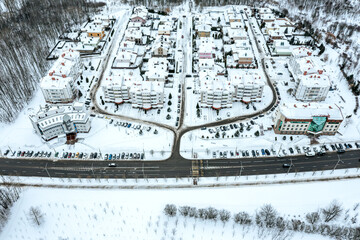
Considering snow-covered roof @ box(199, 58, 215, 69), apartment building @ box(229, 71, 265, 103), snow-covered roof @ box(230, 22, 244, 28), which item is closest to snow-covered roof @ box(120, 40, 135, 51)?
snow-covered roof @ box(199, 58, 215, 69)

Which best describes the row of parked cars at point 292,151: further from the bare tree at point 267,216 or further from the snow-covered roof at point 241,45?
the snow-covered roof at point 241,45

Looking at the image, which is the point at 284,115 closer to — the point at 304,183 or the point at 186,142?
the point at 304,183

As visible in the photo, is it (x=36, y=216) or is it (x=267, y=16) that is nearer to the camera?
(x=36, y=216)

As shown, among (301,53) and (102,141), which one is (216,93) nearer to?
(102,141)

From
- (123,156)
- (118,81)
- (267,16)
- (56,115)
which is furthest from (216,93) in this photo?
(267,16)

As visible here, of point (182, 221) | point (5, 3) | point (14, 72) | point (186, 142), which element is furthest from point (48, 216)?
point (5, 3)

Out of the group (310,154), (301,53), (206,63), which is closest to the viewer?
(310,154)

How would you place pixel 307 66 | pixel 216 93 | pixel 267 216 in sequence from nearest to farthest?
1. pixel 267 216
2. pixel 216 93
3. pixel 307 66

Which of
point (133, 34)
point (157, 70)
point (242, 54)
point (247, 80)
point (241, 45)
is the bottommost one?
point (157, 70)
